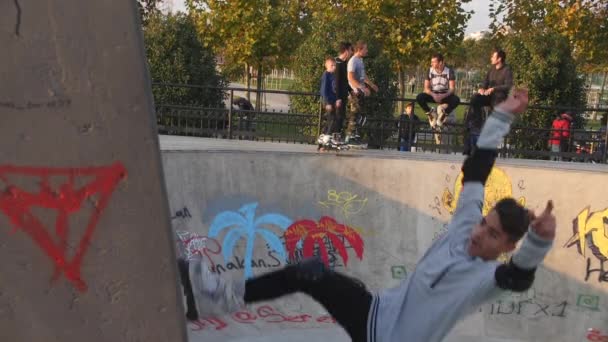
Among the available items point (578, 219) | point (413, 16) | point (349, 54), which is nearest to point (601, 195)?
point (578, 219)

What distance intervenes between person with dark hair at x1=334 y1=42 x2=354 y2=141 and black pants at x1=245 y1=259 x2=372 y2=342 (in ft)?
23.0

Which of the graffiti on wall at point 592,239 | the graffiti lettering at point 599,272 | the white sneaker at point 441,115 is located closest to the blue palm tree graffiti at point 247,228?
the white sneaker at point 441,115

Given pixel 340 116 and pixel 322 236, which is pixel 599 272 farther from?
pixel 340 116

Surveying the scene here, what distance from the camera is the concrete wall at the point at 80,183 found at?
116 inches

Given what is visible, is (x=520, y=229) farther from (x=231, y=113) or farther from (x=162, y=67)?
(x=162, y=67)

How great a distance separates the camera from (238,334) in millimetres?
8453

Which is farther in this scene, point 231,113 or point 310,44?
point 310,44

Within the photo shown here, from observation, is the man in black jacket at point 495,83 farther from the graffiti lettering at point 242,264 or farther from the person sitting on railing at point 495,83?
the graffiti lettering at point 242,264

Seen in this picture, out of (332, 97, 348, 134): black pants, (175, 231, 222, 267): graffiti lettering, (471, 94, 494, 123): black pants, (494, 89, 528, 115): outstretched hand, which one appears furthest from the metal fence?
(494, 89, 528, 115): outstretched hand

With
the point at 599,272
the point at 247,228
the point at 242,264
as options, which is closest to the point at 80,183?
the point at 242,264

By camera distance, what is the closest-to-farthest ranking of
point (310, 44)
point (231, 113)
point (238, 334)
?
point (238, 334)
point (231, 113)
point (310, 44)

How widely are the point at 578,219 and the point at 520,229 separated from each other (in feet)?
22.7

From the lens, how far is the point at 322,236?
9969 mm

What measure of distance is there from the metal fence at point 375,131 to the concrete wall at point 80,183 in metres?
9.54
